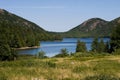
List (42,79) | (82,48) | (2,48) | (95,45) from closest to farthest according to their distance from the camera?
(42,79) < (2,48) < (82,48) < (95,45)

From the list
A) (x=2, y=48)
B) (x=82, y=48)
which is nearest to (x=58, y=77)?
(x=2, y=48)

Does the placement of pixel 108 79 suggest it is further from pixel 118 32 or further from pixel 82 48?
pixel 82 48

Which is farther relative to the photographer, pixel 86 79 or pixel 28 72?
pixel 28 72

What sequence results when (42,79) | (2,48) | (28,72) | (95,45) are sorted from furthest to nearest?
1. (95,45)
2. (2,48)
3. (28,72)
4. (42,79)

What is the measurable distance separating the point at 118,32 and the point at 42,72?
301 ft

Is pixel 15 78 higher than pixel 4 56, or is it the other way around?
pixel 15 78

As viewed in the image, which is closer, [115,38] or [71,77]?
[71,77]

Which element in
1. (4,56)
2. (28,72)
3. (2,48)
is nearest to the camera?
(28,72)

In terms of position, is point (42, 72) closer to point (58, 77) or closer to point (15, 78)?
point (58, 77)

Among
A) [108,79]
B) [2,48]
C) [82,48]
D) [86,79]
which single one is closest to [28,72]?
[86,79]

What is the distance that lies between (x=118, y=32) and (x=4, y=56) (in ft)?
123

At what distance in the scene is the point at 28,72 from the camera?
57.2 feet

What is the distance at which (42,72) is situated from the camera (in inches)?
696

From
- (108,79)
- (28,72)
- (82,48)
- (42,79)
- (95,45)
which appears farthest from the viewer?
(95,45)
